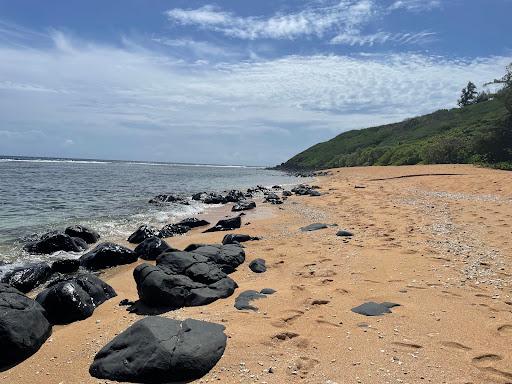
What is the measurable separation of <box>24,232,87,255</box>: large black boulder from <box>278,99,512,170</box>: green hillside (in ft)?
110

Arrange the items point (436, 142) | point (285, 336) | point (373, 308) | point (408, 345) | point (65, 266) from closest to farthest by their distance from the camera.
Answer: point (408, 345) → point (285, 336) → point (373, 308) → point (65, 266) → point (436, 142)

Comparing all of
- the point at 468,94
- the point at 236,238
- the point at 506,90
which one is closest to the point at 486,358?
the point at 236,238

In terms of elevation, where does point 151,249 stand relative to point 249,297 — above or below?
below

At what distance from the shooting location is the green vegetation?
4050 cm

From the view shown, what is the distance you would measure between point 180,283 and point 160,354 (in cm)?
240

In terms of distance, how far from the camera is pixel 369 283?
7.27 m

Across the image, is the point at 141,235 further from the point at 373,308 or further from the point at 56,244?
the point at 373,308

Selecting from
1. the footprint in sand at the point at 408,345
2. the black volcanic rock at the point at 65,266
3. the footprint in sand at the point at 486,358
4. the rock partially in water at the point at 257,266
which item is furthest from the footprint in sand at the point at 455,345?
the black volcanic rock at the point at 65,266

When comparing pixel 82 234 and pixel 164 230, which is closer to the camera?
pixel 82 234

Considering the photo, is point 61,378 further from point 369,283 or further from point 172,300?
point 369,283

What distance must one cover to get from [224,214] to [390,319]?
14.6m

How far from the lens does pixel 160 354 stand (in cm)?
451

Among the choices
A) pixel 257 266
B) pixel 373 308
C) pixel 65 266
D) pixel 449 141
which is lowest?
pixel 65 266

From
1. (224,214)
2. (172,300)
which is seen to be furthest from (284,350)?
(224,214)
